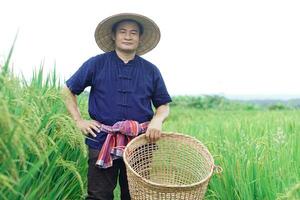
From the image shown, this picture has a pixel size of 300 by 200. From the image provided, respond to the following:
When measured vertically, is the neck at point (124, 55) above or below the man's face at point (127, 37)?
below

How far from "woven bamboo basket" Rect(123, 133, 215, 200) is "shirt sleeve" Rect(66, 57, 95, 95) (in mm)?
525

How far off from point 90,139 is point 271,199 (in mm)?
1194

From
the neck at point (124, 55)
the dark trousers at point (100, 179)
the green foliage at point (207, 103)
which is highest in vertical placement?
the neck at point (124, 55)

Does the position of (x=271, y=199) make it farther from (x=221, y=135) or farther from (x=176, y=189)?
(x=221, y=135)

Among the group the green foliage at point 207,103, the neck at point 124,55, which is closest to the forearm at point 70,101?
the neck at point 124,55

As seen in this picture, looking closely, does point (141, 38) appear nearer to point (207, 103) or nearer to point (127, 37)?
point (127, 37)

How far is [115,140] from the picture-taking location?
3.33m

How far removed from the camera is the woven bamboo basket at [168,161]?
3044mm

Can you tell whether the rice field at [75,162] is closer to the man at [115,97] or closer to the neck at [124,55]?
the man at [115,97]

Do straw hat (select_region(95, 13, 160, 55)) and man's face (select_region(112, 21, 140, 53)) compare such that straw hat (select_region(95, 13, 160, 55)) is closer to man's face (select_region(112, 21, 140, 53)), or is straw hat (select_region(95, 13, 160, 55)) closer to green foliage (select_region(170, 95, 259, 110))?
man's face (select_region(112, 21, 140, 53))

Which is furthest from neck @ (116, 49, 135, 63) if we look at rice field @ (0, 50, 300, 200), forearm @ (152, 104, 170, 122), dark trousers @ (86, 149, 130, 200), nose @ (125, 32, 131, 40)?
dark trousers @ (86, 149, 130, 200)

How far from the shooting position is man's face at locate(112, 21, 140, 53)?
3425mm

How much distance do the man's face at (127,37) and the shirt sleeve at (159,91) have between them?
237 millimetres

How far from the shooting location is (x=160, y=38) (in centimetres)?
383
